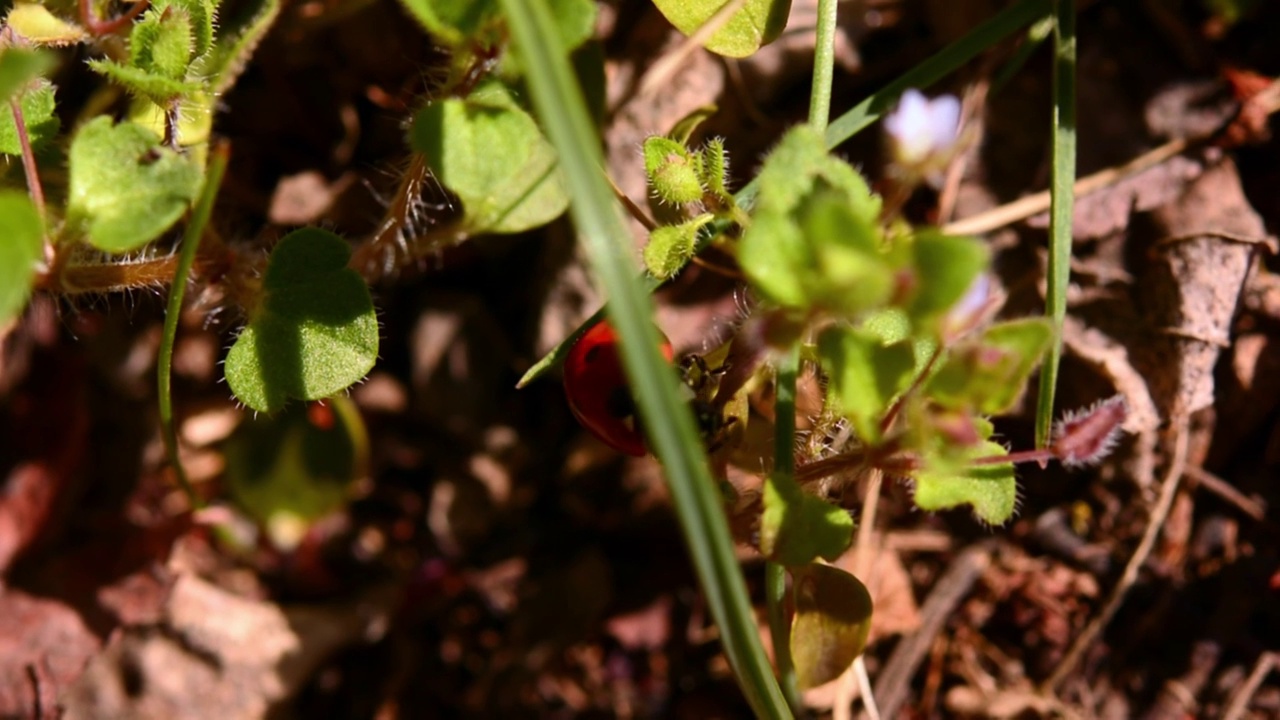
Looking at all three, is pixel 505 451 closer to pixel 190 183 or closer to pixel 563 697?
pixel 563 697

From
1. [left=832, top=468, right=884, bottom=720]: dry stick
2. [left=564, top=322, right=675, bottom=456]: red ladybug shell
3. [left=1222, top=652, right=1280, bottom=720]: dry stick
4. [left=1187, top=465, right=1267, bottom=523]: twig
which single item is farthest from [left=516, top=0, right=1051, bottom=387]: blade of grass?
[left=1222, top=652, right=1280, bottom=720]: dry stick

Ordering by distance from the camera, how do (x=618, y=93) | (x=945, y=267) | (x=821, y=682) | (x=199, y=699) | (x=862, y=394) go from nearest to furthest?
(x=945, y=267), (x=862, y=394), (x=821, y=682), (x=618, y=93), (x=199, y=699)

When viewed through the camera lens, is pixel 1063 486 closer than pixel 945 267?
No

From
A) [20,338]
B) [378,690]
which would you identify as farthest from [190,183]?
[378,690]

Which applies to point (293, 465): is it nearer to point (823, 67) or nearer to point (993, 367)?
point (823, 67)

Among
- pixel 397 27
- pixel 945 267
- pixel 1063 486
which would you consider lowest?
pixel 1063 486

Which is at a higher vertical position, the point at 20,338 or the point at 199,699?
the point at 20,338

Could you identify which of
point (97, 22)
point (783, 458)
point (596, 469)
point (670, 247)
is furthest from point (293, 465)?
point (783, 458)
